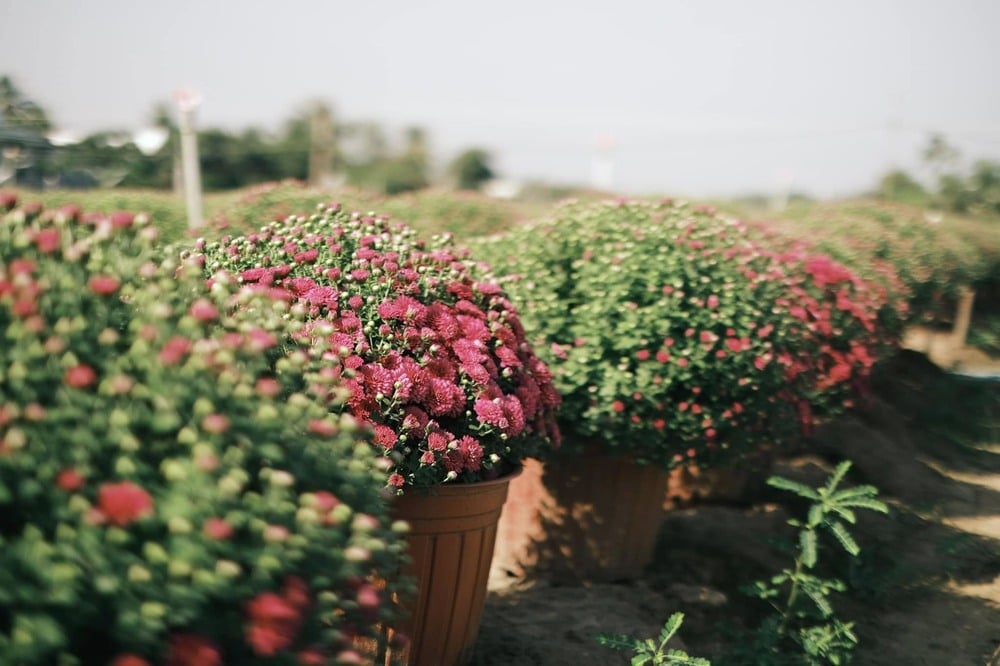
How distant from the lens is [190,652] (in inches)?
53.6

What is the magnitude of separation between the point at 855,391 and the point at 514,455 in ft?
12.1

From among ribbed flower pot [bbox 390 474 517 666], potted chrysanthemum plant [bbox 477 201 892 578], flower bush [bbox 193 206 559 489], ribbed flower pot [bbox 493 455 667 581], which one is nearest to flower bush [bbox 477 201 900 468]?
potted chrysanthemum plant [bbox 477 201 892 578]

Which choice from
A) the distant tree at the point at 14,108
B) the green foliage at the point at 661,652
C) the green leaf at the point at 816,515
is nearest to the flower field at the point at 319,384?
the green foliage at the point at 661,652

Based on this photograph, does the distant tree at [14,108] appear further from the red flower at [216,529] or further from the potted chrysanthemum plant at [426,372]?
the red flower at [216,529]

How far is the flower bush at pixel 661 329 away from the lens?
4.39m

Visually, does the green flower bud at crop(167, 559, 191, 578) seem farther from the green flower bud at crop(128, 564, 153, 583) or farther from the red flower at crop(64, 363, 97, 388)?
the red flower at crop(64, 363, 97, 388)

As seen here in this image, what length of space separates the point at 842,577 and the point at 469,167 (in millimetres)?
43502

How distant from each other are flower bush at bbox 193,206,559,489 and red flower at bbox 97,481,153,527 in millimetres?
1239

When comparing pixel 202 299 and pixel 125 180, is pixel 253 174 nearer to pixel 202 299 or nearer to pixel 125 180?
pixel 125 180

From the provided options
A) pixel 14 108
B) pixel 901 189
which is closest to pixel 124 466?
pixel 14 108

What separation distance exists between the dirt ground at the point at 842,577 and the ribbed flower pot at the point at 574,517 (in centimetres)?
9

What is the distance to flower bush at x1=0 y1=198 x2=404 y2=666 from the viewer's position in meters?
1.32

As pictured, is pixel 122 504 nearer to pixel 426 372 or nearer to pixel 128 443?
pixel 128 443

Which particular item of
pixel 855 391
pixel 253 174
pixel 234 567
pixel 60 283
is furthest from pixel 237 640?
pixel 253 174
